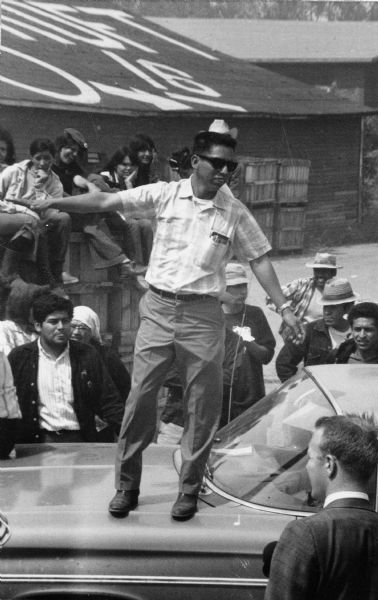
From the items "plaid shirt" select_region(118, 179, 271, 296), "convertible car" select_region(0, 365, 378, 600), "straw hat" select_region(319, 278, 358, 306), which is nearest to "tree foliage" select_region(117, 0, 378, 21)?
"straw hat" select_region(319, 278, 358, 306)

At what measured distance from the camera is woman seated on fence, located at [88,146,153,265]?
5.45m

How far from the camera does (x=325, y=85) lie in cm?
787

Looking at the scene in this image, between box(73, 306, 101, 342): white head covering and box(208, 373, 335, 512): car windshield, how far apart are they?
1516 mm

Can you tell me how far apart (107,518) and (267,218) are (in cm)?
367

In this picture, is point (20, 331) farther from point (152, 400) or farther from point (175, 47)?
point (175, 47)

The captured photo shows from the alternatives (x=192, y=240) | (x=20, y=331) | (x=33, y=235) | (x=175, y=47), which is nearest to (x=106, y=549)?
(x=192, y=240)

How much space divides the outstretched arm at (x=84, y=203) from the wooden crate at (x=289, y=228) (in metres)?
2.62

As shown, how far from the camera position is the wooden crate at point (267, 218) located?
644 centimetres

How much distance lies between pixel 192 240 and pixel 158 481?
34.0 inches

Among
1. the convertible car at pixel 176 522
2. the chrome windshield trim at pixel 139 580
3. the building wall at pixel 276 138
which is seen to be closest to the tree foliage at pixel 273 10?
the building wall at pixel 276 138

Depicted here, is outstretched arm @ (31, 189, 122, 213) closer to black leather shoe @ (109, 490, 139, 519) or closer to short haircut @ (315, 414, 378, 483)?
black leather shoe @ (109, 490, 139, 519)

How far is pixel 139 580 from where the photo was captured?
334 cm

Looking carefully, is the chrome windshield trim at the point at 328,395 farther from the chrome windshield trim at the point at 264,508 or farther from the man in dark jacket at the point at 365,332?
the man in dark jacket at the point at 365,332

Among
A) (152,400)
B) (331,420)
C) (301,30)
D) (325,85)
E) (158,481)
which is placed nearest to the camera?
(331,420)
